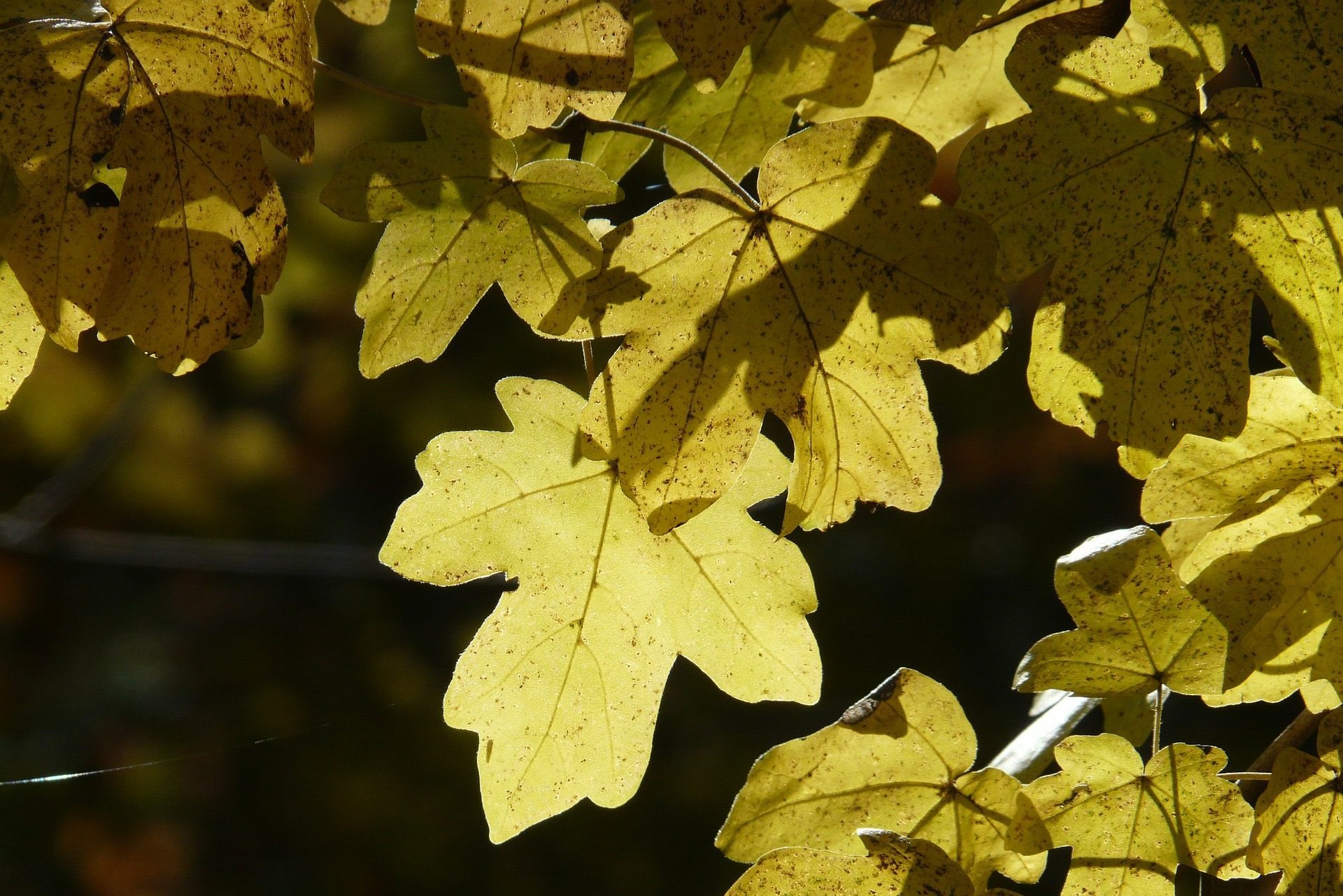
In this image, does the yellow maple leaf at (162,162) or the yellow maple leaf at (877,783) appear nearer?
the yellow maple leaf at (162,162)

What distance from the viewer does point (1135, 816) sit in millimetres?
544

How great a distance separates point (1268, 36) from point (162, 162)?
0.54 metres

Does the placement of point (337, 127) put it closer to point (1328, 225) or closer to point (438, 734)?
point (438, 734)

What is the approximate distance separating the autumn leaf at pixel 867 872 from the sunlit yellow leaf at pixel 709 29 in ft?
1.33

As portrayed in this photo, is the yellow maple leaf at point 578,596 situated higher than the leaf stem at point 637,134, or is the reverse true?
the leaf stem at point 637,134

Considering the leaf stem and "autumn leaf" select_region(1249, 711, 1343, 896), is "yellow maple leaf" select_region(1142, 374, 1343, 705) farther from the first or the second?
the leaf stem

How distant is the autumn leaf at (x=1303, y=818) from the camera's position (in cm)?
53

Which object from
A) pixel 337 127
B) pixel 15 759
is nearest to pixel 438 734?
pixel 15 759

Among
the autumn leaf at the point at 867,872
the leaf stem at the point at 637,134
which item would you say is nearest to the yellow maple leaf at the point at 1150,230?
the leaf stem at the point at 637,134

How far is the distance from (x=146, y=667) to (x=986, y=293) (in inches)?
199

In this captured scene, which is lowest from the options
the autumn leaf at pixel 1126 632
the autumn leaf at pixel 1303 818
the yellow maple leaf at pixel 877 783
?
the yellow maple leaf at pixel 877 783

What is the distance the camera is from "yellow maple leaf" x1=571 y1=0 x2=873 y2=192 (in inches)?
23.4

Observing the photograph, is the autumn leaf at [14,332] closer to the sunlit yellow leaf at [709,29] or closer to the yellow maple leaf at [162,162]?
the yellow maple leaf at [162,162]

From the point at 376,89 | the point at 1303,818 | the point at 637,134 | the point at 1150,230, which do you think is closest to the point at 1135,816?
the point at 1303,818
